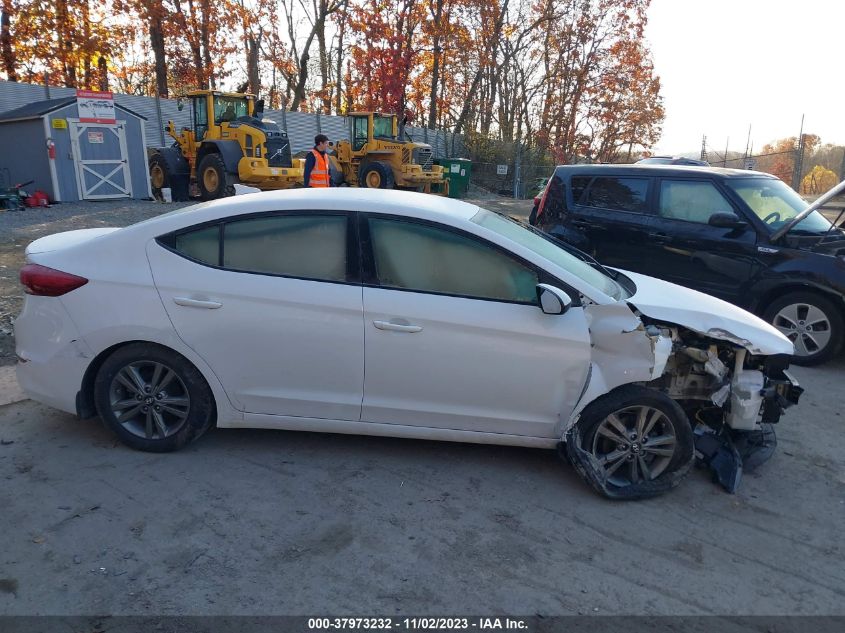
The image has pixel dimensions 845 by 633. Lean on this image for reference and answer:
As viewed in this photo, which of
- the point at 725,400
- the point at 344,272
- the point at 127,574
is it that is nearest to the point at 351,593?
the point at 127,574

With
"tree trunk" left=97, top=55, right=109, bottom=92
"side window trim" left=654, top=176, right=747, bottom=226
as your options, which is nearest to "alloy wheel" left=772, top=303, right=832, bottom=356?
"side window trim" left=654, top=176, right=747, bottom=226

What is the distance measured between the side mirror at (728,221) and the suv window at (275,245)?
429 centimetres

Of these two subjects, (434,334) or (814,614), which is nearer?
(814,614)

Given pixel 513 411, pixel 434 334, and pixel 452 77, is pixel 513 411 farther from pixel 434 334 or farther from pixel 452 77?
pixel 452 77

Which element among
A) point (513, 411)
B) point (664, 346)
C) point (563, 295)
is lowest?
point (513, 411)

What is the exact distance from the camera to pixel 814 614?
8.85ft

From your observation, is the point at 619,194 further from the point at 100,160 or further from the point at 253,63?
the point at 253,63

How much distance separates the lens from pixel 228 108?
17.3m

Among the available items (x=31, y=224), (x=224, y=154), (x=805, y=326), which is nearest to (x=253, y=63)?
(x=224, y=154)

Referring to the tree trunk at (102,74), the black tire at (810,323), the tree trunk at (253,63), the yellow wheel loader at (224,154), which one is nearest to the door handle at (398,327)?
the black tire at (810,323)

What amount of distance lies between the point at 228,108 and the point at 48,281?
592 inches

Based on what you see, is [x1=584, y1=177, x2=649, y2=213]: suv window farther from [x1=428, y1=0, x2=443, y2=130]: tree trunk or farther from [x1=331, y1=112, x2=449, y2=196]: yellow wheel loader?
[x1=428, y1=0, x2=443, y2=130]: tree trunk

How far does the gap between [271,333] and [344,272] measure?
538 millimetres

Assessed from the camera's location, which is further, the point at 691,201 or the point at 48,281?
the point at 691,201
